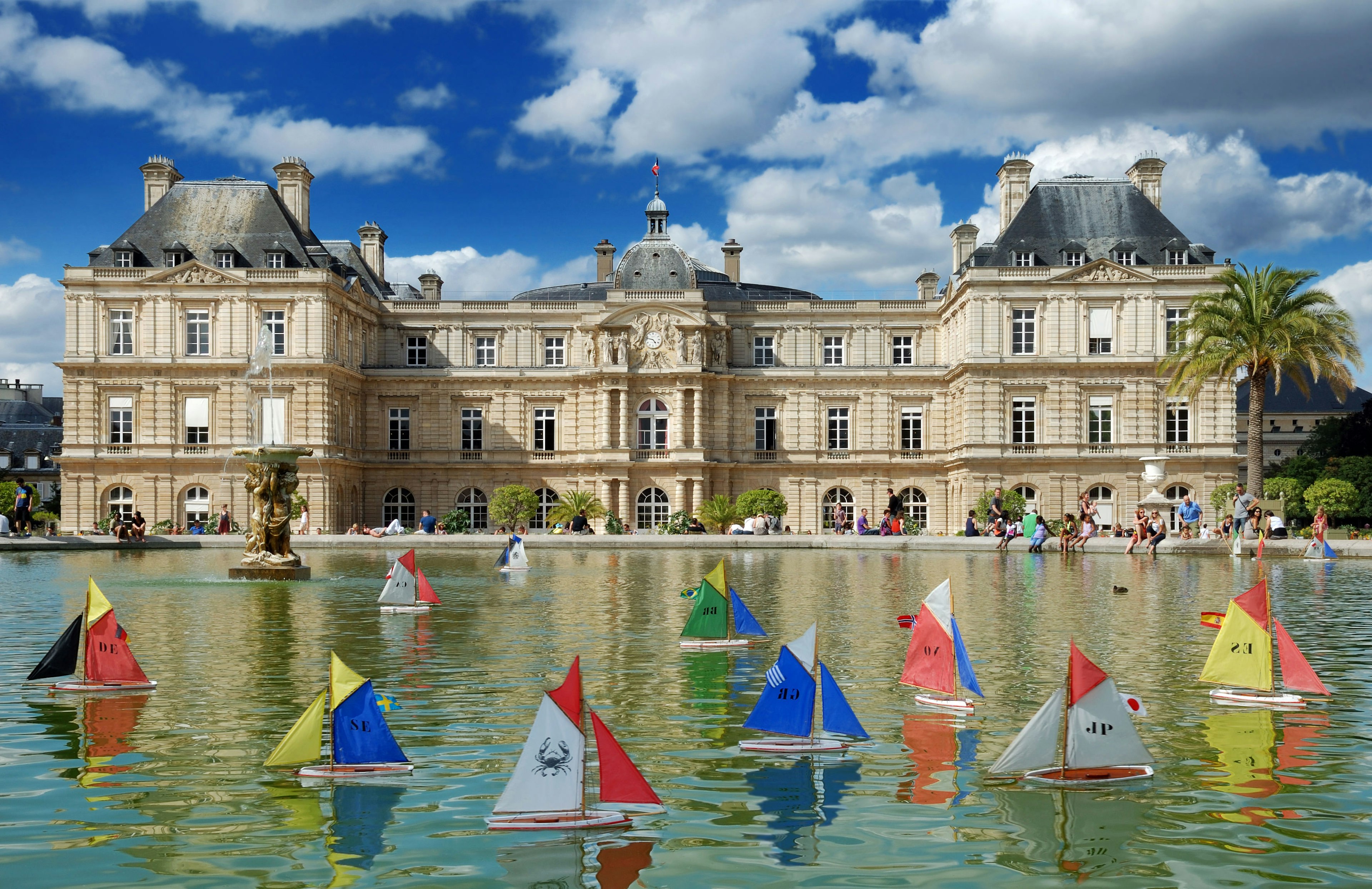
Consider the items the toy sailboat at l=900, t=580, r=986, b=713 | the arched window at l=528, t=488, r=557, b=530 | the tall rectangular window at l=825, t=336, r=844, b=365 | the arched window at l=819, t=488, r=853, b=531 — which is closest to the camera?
the toy sailboat at l=900, t=580, r=986, b=713

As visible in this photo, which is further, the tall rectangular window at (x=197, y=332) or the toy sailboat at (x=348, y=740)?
the tall rectangular window at (x=197, y=332)

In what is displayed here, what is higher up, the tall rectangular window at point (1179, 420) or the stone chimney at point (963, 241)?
the stone chimney at point (963, 241)

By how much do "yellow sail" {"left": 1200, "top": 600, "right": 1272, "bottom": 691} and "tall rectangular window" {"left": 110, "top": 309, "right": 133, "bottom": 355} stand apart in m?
52.6

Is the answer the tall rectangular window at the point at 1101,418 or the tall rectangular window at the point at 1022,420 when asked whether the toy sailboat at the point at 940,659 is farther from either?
the tall rectangular window at the point at 1101,418

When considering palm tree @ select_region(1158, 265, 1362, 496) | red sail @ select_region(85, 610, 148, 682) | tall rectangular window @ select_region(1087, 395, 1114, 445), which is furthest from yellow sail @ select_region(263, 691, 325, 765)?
tall rectangular window @ select_region(1087, 395, 1114, 445)

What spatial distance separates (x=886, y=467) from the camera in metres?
59.1

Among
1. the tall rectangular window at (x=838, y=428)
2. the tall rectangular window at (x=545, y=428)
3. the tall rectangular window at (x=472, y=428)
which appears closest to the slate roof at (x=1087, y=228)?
the tall rectangular window at (x=838, y=428)

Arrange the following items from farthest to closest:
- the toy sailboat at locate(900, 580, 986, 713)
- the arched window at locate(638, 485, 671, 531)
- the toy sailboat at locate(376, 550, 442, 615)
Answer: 1. the arched window at locate(638, 485, 671, 531)
2. the toy sailboat at locate(376, 550, 442, 615)
3. the toy sailboat at locate(900, 580, 986, 713)

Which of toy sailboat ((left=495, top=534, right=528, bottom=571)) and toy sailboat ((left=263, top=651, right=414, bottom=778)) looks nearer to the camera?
toy sailboat ((left=263, top=651, right=414, bottom=778))

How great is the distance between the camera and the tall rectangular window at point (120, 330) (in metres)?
54.3

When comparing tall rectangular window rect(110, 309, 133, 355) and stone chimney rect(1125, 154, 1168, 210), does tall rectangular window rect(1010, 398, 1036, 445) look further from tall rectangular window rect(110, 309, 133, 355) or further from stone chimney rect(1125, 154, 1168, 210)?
tall rectangular window rect(110, 309, 133, 355)

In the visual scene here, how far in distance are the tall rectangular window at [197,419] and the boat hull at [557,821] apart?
51360 mm

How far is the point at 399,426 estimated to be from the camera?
59844mm

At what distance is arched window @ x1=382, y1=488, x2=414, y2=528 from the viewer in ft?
195
